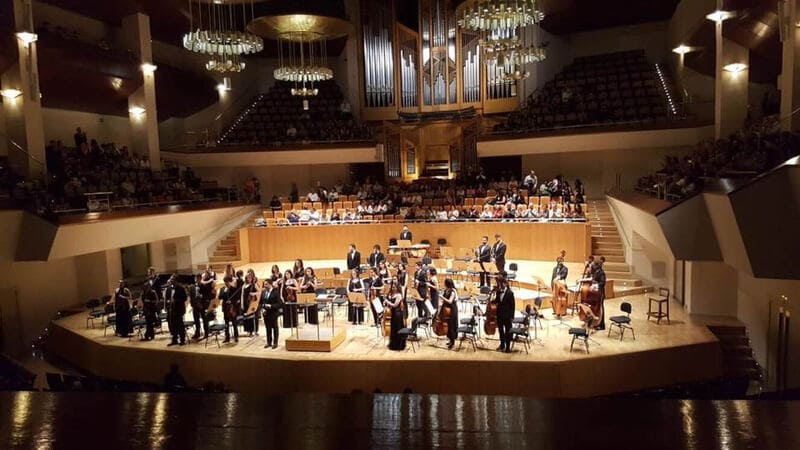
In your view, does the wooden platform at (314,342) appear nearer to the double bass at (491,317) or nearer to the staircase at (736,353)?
the double bass at (491,317)

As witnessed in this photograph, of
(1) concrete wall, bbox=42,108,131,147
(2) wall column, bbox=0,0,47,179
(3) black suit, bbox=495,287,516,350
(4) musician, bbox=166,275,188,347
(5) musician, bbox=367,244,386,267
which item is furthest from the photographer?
(1) concrete wall, bbox=42,108,131,147

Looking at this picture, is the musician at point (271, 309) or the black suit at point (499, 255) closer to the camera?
the musician at point (271, 309)

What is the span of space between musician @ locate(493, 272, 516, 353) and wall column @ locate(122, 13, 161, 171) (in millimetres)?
11869

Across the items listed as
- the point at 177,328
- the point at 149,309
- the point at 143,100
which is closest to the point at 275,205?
the point at 143,100

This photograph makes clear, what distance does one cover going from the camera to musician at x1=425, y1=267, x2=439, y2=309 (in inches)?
378

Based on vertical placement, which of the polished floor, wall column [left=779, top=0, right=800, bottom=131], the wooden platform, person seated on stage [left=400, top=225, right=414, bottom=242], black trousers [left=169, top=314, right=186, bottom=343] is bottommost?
the wooden platform

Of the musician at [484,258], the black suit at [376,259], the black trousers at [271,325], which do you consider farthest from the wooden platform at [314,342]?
the musician at [484,258]

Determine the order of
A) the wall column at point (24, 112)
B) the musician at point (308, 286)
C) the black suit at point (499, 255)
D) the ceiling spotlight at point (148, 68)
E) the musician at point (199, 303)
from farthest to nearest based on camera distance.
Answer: the ceiling spotlight at point (148, 68) < the black suit at point (499, 255) < the wall column at point (24, 112) < the musician at point (308, 286) < the musician at point (199, 303)

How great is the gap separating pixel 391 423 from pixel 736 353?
9508 mm

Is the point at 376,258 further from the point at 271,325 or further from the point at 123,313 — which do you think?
the point at 123,313

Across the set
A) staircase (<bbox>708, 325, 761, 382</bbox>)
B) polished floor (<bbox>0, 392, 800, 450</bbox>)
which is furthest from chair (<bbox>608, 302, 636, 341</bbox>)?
polished floor (<bbox>0, 392, 800, 450</bbox>)

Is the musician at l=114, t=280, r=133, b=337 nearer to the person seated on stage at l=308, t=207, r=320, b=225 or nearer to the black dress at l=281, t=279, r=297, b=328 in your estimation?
the black dress at l=281, t=279, r=297, b=328

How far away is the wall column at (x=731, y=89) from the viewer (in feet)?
38.2

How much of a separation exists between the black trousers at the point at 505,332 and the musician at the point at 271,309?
11.8ft
